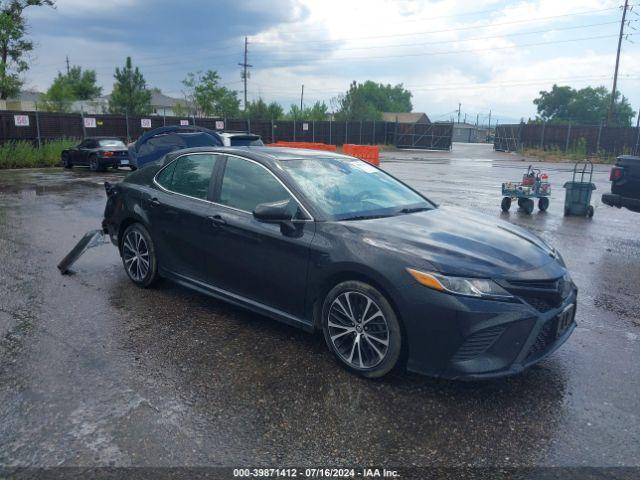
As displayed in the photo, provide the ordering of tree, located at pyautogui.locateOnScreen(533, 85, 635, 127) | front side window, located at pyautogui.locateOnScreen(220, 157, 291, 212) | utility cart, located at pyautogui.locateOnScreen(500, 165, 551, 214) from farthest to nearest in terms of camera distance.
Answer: tree, located at pyautogui.locateOnScreen(533, 85, 635, 127)
utility cart, located at pyautogui.locateOnScreen(500, 165, 551, 214)
front side window, located at pyautogui.locateOnScreen(220, 157, 291, 212)

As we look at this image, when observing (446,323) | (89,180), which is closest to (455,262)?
(446,323)

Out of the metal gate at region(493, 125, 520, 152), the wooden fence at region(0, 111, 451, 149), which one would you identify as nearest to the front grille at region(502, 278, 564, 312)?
the wooden fence at region(0, 111, 451, 149)

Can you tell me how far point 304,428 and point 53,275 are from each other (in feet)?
14.1

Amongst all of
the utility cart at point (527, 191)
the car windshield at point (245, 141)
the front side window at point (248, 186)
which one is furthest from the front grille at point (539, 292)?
the car windshield at point (245, 141)

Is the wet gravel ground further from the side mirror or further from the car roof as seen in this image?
the car roof

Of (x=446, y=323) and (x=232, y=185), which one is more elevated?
(x=232, y=185)

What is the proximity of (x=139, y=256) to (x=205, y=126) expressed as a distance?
28.3m

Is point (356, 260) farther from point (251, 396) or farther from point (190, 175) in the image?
point (190, 175)

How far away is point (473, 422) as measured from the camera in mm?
3133

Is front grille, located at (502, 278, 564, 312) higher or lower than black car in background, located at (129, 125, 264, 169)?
lower

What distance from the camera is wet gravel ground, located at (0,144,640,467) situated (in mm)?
2836

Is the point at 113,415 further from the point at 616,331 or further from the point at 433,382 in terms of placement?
the point at 616,331

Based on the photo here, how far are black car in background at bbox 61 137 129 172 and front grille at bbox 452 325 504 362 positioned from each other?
19.9m

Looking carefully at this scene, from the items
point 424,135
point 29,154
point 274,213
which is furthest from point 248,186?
point 424,135
